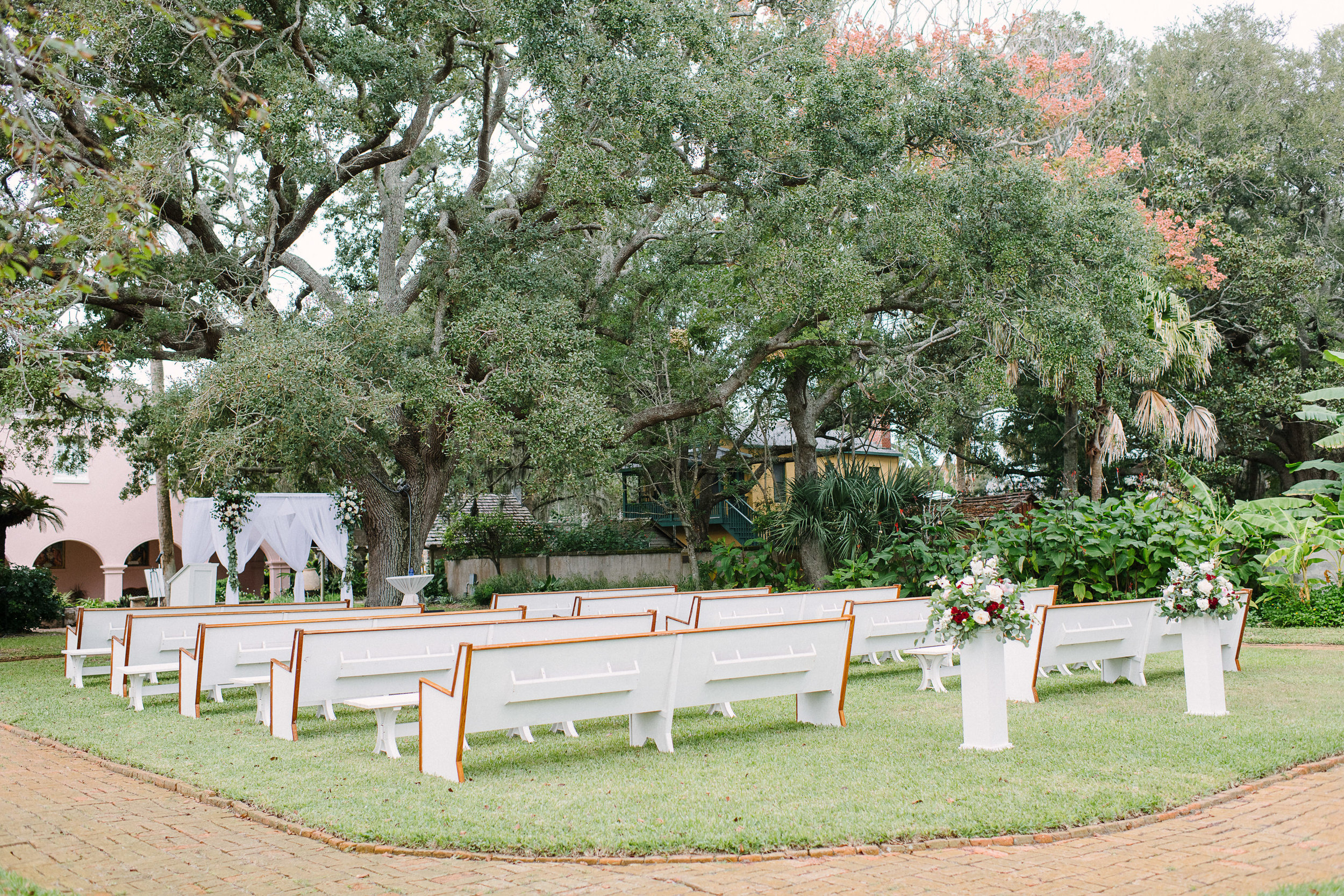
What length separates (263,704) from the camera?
313 inches

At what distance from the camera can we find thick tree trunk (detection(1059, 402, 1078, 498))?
18.3 metres

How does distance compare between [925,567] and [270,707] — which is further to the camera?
[925,567]

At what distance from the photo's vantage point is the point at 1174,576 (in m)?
7.60

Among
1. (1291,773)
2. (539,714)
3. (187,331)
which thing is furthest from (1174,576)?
(187,331)

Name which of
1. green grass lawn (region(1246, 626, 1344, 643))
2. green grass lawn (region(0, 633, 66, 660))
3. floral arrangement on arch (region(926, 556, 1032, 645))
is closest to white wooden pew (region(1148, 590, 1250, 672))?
green grass lawn (region(1246, 626, 1344, 643))

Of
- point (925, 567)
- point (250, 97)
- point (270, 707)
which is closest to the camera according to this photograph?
point (250, 97)

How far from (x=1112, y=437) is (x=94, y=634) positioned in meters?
14.6

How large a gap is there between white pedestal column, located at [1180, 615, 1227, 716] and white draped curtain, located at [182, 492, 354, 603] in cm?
1406

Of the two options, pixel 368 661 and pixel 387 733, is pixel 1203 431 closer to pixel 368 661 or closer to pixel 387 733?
pixel 368 661

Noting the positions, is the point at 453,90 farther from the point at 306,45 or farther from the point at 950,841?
the point at 950,841

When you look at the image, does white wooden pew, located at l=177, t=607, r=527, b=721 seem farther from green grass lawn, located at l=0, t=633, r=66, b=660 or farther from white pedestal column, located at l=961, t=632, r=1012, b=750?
green grass lawn, located at l=0, t=633, r=66, b=660

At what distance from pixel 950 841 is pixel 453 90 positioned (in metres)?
14.3

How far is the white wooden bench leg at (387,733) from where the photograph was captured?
645 centimetres

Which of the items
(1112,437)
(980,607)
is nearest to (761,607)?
(980,607)
